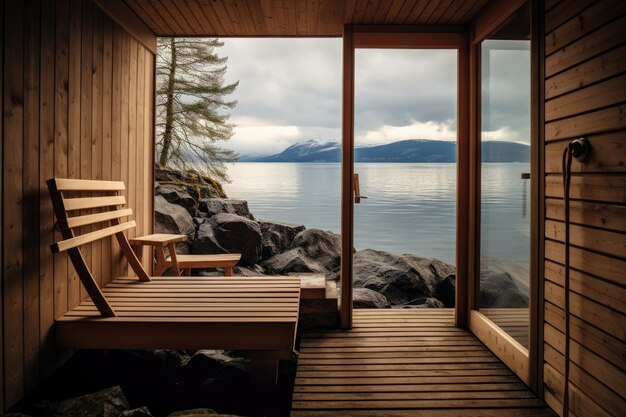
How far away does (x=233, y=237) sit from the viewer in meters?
5.29

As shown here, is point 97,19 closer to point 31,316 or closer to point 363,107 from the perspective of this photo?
point 31,316

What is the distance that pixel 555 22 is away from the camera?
2316 mm

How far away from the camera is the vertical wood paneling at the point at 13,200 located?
2.00 m

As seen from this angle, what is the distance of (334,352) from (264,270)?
2.36 meters

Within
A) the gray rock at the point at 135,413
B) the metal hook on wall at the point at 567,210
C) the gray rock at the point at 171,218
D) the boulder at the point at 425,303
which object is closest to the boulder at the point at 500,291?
the metal hook on wall at the point at 567,210

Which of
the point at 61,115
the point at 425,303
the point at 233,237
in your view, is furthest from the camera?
the point at 233,237

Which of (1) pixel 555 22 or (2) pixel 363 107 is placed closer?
(1) pixel 555 22

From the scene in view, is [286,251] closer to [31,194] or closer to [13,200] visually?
[31,194]

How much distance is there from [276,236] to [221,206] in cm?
93

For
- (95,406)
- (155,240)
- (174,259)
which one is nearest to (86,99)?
(155,240)

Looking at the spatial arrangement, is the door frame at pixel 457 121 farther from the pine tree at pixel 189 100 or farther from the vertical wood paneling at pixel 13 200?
the pine tree at pixel 189 100

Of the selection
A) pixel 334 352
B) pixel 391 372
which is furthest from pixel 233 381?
pixel 391 372

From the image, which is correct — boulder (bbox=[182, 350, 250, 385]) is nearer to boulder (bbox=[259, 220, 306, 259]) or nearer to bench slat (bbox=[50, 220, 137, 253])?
bench slat (bbox=[50, 220, 137, 253])

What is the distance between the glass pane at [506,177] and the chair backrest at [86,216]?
2369 mm
